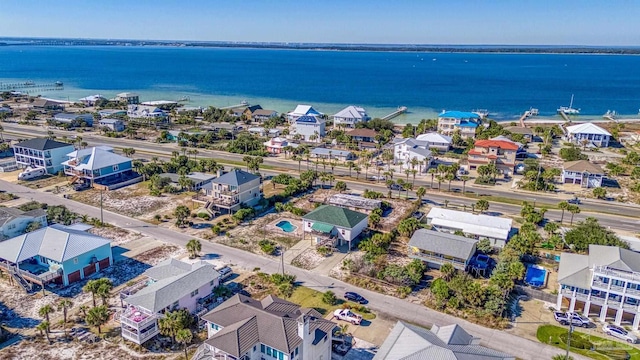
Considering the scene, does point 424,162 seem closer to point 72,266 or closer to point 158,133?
point 72,266

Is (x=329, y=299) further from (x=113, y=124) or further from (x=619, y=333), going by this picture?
(x=113, y=124)

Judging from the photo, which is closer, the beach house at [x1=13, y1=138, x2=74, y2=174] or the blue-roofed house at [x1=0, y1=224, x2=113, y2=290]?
the blue-roofed house at [x1=0, y1=224, x2=113, y2=290]

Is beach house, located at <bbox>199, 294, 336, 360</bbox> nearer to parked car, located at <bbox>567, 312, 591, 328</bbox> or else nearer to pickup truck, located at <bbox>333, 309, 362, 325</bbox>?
pickup truck, located at <bbox>333, 309, 362, 325</bbox>

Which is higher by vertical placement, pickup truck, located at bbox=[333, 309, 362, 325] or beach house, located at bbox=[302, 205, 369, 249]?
beach house, located at bbox=[302, 205, 369, 249]

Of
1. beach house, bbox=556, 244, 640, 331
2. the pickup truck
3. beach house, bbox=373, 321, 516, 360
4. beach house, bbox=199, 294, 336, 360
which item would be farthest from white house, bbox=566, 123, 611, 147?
beach house, bbox=199, 294, 336, 360

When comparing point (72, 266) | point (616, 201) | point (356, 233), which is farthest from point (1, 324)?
point (616, 201)

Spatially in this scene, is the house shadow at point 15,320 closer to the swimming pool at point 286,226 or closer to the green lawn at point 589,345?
the swimming pool at point 286,226
